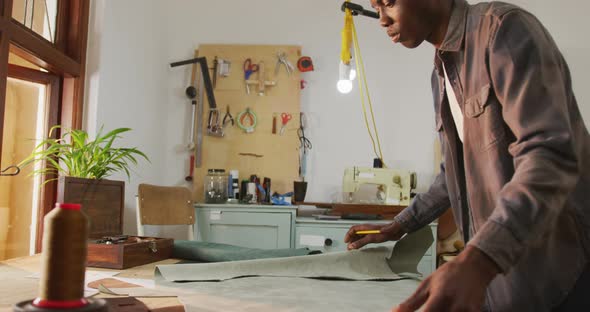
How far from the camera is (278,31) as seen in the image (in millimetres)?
3842

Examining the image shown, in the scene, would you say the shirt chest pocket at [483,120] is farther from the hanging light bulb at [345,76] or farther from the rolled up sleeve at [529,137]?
the hanging light bulb at [345,76]

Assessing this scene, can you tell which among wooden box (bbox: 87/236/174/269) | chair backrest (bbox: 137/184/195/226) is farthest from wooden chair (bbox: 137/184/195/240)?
wooden box (bbox: 87/236/174/269)

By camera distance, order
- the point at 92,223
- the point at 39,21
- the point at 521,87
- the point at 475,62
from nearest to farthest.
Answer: the point at 521,87 < the point at 475,62 < the point at 92,223 < the point at 39,21

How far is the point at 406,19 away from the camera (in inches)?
39.7

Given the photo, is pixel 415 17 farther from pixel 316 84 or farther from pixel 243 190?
pixel 316 84

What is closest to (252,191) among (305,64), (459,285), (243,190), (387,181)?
(243,190)

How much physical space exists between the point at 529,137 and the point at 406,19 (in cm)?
40

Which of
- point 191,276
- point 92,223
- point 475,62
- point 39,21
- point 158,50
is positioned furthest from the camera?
point 158,50

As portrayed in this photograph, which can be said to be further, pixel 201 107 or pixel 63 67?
pixel 201 107

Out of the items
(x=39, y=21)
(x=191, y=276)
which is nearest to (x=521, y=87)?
(x=191, y=276)

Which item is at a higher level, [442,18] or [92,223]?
[442,18]

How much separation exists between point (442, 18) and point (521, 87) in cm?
32

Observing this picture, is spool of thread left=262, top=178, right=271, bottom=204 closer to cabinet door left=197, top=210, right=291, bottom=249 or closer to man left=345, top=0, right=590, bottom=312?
cabinet door left=197, top=210, right=291, bottom=249

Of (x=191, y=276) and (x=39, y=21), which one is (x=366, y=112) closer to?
(x=39, y=21)
